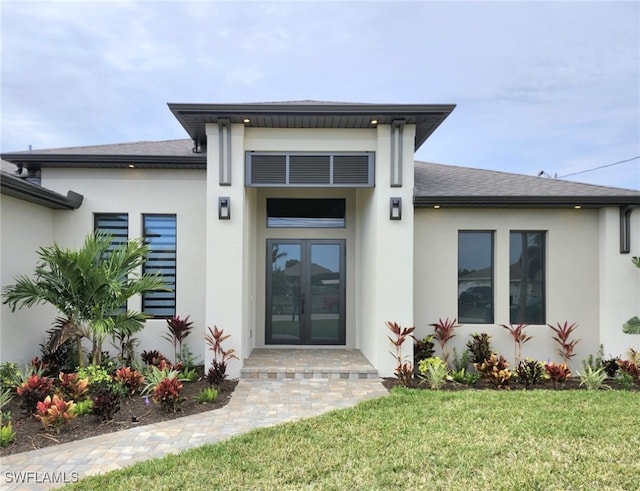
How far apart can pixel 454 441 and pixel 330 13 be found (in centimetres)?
1052

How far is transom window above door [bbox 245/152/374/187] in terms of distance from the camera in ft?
24.9

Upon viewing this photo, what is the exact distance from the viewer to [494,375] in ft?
22.7

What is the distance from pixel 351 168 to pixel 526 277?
4.38 meters

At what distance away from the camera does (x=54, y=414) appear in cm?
474

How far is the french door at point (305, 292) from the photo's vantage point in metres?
9.60

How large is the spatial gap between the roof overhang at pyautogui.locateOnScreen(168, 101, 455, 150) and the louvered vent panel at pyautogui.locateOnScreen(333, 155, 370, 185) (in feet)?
1.97

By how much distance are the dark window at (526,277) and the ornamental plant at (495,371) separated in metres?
1.42

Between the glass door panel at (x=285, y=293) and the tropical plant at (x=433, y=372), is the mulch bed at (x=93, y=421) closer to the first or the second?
the glass door panel at (x=285, y=293)

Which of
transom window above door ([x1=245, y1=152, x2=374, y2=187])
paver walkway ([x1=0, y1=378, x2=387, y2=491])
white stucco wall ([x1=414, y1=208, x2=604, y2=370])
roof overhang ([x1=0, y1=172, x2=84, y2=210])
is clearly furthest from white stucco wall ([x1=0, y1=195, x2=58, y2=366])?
white stucco wall ([x1=414, y1=208, x2=604, y2=370])

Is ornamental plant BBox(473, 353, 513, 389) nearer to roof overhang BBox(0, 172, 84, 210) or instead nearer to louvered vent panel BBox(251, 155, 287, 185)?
louvered vent panel BBox(251, 155, 287, 185)

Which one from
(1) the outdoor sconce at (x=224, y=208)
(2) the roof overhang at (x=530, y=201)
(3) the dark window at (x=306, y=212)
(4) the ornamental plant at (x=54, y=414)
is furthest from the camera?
(3) the dark window at (x=306, y=212)

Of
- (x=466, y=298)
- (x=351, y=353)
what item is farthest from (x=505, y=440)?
(x=351, y=353)

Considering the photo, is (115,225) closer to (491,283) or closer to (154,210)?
(154,210)

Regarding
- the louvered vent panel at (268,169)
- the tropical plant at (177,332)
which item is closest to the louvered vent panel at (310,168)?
the louvered vent panel at (268,169)
